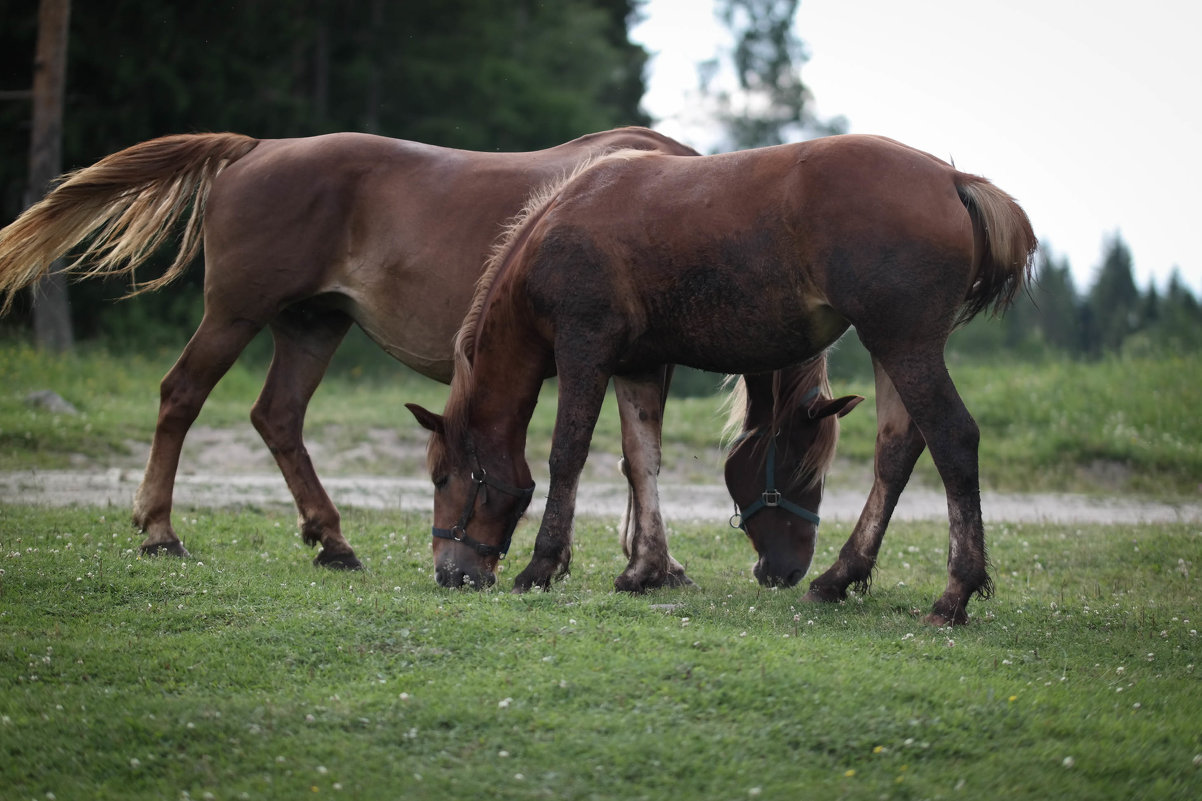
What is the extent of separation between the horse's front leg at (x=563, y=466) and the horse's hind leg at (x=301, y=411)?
1612 millimetres

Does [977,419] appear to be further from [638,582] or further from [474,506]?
[474,506]

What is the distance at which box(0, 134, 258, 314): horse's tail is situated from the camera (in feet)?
23.7

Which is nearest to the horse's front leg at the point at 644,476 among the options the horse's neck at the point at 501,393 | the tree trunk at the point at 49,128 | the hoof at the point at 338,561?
the horse's neck at the point at 501,393

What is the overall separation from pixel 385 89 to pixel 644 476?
22344 mm

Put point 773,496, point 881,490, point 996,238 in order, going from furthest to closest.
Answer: point 773,496, point 881,490, point 996,238

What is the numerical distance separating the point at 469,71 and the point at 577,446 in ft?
74.7

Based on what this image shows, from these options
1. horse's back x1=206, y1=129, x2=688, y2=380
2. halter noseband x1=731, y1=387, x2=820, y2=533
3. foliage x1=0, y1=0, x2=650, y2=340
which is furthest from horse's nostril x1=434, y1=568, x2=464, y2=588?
foliage x1=0, y1=0, x2=650, y2=340

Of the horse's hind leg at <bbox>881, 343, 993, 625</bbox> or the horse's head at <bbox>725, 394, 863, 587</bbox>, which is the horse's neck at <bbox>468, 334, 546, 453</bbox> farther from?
the horse's hind leg at <bbox>881, 343, 993, 625</bbox>

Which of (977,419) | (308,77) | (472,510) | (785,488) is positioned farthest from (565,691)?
(308,77)

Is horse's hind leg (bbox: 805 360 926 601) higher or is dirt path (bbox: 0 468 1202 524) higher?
horse's hind leg (bbox: 805 360 926 601)

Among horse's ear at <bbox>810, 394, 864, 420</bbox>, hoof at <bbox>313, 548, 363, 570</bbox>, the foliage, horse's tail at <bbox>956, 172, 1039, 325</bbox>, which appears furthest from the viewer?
the foliage

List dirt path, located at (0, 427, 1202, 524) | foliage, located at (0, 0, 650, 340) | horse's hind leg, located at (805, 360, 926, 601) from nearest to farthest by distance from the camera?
1. horse's hind leg, located at (805, 360, 926, 601)
2. dirt path, located at (0, 427, 1202, 524)
3. foliage, located at (0, 0, 650, 340)

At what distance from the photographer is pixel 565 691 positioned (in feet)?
14.0

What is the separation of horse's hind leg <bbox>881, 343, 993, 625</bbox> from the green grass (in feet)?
1.40
